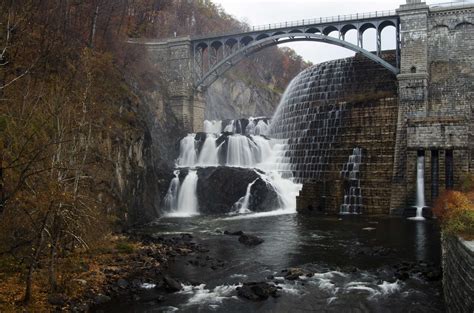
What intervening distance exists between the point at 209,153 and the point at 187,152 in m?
2.52

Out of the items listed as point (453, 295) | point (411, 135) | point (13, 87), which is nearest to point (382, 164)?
point (411, 135)

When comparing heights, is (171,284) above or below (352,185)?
below

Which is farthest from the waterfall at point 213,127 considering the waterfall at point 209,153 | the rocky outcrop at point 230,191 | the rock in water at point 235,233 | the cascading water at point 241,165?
the rock in water at point 235,233

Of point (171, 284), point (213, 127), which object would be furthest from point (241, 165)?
point (171, 284)

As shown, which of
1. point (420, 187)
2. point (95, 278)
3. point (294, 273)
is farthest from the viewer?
point (420, 187)

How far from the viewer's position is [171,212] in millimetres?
37531

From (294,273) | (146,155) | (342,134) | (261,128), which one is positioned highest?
(261,128)

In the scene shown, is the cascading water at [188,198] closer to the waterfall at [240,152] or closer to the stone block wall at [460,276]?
the waterfall at [240,152]

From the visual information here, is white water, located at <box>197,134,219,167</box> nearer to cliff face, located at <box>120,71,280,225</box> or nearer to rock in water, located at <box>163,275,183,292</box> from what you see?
cliff face, located at <box>120,71,280,225</box>

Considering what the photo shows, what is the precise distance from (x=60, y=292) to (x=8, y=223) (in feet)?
10.8

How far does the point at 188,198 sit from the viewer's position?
38.1 meters

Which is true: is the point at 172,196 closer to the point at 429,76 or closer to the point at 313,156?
the point at 313,156

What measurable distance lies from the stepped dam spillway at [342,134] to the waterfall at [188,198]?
873 centimetres

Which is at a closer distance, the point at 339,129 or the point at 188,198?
the point at 188,198
